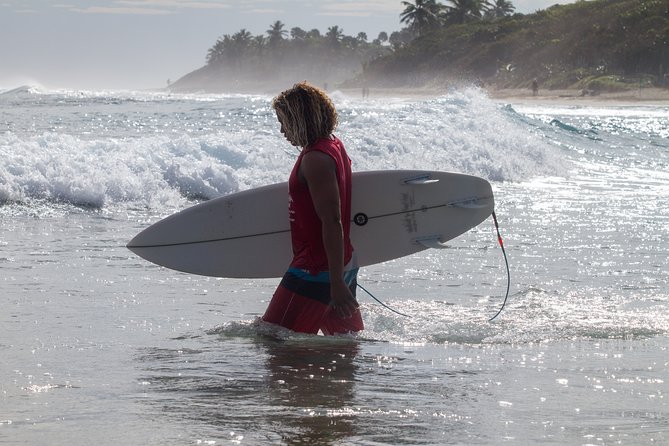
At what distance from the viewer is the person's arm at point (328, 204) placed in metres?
4.29

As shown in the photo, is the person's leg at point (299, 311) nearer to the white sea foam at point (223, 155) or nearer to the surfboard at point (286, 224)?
the surfboard at point (286, 224)

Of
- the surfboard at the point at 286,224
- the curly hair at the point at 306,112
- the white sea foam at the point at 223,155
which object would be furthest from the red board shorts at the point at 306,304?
the white sea foam at the point at 223,155

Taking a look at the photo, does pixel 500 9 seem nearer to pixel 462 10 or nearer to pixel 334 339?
pixel 462 10

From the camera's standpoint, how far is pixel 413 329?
562 cm

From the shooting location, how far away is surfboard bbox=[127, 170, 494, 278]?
5.66 meters

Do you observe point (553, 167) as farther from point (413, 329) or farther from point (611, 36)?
point (611, 36)

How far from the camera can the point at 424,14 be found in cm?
12056

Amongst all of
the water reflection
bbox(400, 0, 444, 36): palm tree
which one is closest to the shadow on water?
the water reflection

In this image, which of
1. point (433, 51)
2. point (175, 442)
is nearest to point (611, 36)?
point (433, 51)

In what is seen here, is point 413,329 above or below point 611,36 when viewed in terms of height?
below

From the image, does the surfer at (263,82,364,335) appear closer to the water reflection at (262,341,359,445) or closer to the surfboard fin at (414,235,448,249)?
the water reflection at (262,341,359,445)

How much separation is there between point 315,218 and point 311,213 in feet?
0.09

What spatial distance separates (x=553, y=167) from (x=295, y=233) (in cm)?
1541

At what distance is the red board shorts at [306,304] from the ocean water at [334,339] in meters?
0.14
